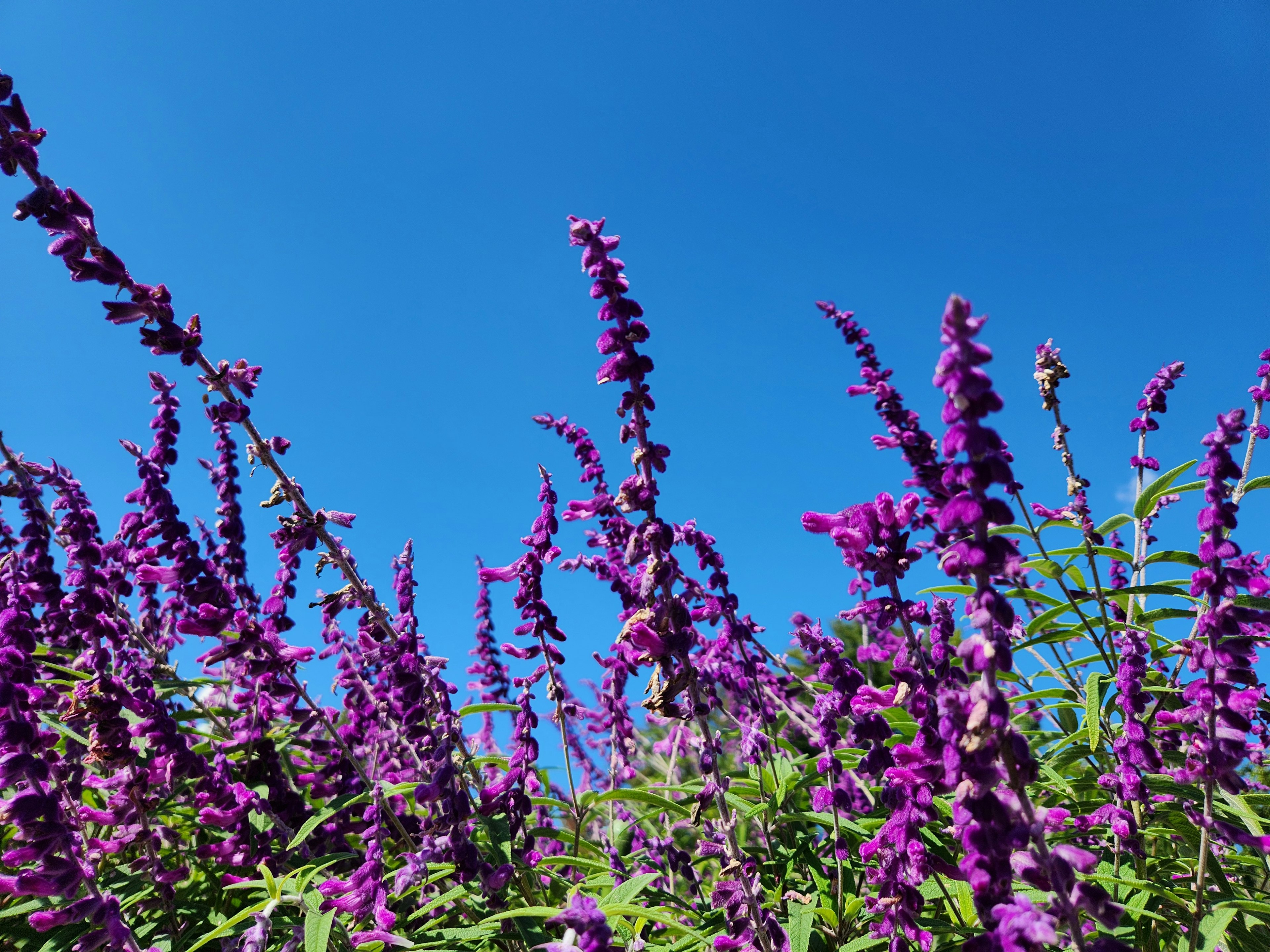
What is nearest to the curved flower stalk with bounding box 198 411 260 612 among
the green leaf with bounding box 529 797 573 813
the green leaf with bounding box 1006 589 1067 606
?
the green leaf with bounding box 529 797 573 813

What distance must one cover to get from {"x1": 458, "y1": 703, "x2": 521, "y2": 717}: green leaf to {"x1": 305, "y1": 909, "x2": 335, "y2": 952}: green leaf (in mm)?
1262

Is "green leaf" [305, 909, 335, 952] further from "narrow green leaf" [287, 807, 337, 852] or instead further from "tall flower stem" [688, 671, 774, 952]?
"tall flower stem" [688, 671, 774, 952]

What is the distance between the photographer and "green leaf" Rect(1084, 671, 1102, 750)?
3.32 m

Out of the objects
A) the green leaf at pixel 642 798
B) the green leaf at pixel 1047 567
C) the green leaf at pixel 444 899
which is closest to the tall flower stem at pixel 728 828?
the green leaf at pixel 642 798

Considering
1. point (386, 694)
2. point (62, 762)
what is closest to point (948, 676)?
point (386, 694)

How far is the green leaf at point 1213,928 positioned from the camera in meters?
2.52

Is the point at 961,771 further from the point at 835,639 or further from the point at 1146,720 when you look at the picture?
the point at 1146,720

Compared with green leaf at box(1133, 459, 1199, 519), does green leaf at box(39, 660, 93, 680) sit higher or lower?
lower

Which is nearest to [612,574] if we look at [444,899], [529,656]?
[529,656]

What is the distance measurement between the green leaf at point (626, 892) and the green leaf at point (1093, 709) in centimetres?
186

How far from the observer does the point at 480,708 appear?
4.00 metres

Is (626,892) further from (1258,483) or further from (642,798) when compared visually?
(1258,483)

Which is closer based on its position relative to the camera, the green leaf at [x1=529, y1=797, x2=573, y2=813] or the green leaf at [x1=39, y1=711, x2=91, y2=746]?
the green leaf at [x1=529, y1=797, x2=573, y2=813]

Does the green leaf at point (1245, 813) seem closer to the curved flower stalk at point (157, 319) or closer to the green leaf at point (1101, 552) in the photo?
the green leaf at point (1101, 552)
